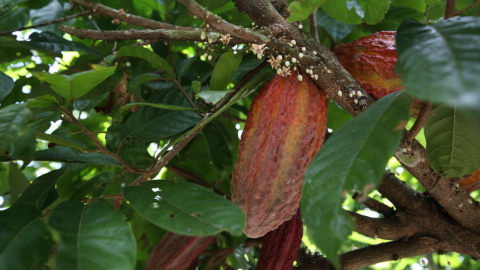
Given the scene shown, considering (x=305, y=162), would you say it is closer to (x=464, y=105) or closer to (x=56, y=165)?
(x=464, y=105)

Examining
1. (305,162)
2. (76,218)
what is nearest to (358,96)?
(305,162)

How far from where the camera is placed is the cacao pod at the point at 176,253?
1.40 meters

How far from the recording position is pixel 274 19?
2.95 feet

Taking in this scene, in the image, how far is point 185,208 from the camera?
2.39ft

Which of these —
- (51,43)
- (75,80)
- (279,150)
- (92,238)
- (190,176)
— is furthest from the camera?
(190,176)

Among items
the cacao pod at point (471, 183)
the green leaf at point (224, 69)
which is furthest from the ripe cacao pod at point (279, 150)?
the cacao pod at point (471, 183)

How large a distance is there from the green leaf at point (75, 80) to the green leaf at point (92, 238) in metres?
0.24

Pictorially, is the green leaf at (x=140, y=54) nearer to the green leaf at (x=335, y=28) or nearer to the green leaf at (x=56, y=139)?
the green leaf at (x=56, y=139)

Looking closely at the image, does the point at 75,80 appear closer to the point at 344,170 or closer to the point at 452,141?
the point at 344,170

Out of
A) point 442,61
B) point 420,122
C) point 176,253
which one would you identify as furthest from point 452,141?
point 176,253

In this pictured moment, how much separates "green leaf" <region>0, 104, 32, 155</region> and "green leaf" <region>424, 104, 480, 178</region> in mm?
856

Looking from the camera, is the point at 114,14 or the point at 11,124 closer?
the point at 11,124

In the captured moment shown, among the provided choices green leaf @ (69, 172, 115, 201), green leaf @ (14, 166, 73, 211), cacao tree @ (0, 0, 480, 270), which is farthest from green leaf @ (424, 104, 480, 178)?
green leaf @ (14, 166, 73, 211)

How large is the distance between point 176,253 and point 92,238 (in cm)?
81
